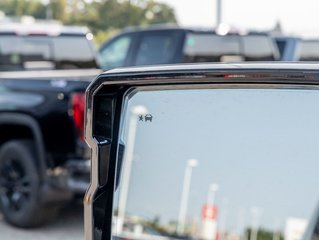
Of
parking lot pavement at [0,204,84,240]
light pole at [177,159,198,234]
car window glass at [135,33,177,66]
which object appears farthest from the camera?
car window glass at [135,33,177,66]

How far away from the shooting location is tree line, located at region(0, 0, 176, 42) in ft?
77.2

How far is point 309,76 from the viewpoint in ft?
5.71

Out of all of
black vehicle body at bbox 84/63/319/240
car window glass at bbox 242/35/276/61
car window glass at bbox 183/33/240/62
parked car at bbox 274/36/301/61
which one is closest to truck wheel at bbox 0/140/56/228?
car window glass at bbox 183/33/240/62

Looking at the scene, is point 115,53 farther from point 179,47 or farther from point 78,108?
point 78,108

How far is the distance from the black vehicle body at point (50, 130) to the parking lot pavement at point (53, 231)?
0.10 m

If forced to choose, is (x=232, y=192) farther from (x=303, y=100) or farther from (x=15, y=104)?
(x=15, y=104)

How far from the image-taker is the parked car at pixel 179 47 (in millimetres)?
7566

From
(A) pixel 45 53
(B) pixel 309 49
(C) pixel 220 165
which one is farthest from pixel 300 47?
(C) pixel 220 165

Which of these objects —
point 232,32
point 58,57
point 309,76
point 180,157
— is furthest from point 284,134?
point 232,32

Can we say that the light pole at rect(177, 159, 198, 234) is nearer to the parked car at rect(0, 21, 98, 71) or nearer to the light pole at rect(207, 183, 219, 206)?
the light pole at rect(207, 183, 219, 206)

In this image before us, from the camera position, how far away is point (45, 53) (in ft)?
24.1

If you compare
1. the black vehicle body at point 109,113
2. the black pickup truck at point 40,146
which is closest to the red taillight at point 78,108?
the black pickup truck at point 40,146

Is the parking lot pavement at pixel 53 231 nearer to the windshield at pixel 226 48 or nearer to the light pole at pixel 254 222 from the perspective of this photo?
the windshield at pixel 226 48

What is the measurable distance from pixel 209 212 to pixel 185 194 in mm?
306
